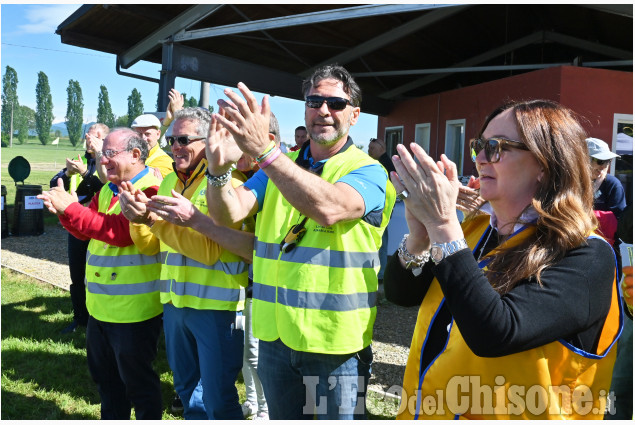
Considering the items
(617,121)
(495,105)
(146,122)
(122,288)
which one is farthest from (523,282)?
(495,105)

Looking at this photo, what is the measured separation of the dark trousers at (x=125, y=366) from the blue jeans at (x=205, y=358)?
0.22 metres

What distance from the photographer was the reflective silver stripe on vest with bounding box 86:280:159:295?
309cm

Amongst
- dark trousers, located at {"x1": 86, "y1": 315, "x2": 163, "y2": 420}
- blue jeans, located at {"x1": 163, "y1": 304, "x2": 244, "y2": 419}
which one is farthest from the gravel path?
dark trousers, located at {"x1": 86, "y1": 315, "x2": 163, "y2": 420}

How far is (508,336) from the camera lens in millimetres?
1346

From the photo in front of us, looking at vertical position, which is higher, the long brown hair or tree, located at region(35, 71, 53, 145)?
tree, located at region(35, 71, 53, 145)

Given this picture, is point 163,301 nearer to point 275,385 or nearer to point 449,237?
point 275,385

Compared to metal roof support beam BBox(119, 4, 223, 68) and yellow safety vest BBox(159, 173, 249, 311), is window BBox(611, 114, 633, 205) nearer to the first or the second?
metal roof support beam BBox(119, 4, 223, 68)

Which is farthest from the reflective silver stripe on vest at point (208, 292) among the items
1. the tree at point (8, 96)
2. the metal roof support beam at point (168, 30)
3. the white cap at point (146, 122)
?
the tree at point (8, 96)

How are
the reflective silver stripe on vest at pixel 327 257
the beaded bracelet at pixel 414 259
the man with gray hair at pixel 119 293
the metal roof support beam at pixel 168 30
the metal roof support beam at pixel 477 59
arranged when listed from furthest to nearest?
1. the metal roof support beam at pixel 477 59
2. the metal roof support beam at pixel 168 30
3. the man with gray hair at pixel 119 293
4. the reflective silver stripe on vest at pixel 327 257
5. the beaded bracelet at pixel 414 259

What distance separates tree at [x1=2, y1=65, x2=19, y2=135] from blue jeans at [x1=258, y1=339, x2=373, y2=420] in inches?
1037

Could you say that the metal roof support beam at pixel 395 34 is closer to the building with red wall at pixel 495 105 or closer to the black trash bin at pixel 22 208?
the building with red wall at pixel 495 105

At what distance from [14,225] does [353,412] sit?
12.3m

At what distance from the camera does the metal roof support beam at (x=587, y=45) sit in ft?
33.6

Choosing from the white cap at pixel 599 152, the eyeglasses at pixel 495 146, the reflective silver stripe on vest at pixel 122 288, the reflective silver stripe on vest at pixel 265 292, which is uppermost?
the white cap at pixel 599 152
